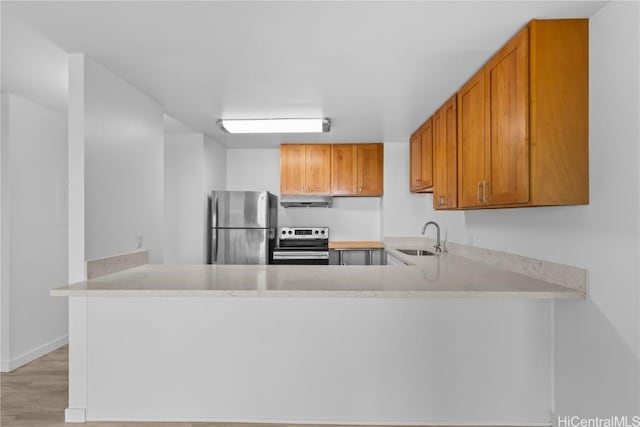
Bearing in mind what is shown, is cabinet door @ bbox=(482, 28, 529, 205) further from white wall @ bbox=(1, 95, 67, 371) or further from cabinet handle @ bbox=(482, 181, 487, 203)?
white wall @ bbox=(1, 95, 67, 371)

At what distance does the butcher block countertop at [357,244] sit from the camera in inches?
181

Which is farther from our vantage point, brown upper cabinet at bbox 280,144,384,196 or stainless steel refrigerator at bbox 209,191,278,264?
brown upper cabinet at bbox 280,144,384,196

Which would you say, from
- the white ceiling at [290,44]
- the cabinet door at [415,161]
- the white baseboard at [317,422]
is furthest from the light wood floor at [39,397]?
the cabinet door at [415,161]

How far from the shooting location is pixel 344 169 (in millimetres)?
4836

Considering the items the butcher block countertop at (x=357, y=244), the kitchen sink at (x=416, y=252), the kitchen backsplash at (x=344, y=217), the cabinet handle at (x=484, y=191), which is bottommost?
the kitchen sink at (x=416, y=252)

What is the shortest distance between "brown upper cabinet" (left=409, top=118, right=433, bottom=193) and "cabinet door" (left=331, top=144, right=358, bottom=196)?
29.3 inches

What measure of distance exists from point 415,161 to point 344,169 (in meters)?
0.96

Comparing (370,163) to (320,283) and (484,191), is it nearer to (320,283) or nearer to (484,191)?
(484,191)

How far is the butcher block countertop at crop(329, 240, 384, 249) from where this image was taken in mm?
4605

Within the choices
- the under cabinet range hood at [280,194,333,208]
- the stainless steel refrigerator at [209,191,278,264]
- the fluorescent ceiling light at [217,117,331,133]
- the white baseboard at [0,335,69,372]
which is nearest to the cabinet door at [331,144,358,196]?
the under cabinet range hood at [280,194,333,208]

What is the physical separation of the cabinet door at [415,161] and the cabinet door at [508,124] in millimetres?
1712

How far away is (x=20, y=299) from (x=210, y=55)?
2.66m

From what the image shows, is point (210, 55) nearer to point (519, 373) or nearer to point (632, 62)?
point (632, 62)

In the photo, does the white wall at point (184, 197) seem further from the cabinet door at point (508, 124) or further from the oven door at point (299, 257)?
the cabinet door at point (508, 124)
